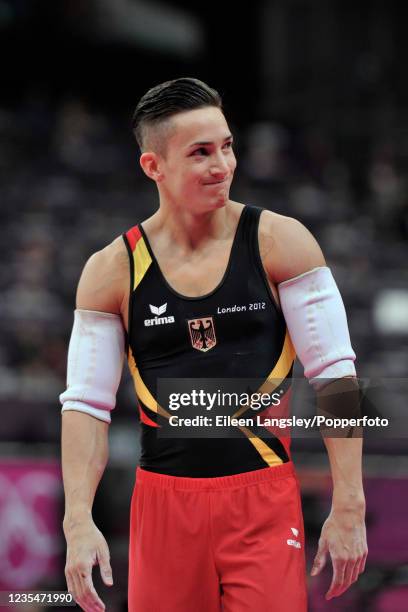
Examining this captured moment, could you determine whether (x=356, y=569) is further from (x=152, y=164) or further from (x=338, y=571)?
(x=152, y=164)

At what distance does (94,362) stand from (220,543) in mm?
752

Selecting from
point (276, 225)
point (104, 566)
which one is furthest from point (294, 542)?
point (276, 225)

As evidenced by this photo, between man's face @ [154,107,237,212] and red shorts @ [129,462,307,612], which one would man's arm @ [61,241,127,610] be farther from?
man's face @ [154,107,237,212]

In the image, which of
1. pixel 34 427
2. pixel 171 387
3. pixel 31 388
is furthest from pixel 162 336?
pixel 31 388

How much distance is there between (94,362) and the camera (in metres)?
3.68

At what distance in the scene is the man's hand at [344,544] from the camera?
3.35 m

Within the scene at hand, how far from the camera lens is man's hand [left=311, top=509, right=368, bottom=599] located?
3354mm

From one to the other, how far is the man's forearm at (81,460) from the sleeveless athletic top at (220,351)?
19 cm

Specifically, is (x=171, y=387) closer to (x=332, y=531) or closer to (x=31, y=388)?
(x=332, y=531)

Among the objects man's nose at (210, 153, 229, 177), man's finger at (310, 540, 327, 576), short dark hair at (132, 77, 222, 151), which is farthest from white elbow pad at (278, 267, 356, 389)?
short dark hair at (132, 77, 222, 151)

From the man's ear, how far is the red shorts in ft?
3.31

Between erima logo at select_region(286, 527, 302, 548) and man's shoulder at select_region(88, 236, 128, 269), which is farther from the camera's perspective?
man's shoulder at select_region(88, 236, 128, 269)

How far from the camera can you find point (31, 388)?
9.48 metres

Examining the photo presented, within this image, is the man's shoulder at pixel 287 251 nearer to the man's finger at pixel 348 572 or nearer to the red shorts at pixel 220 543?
the red shorts at pixel 220 543
